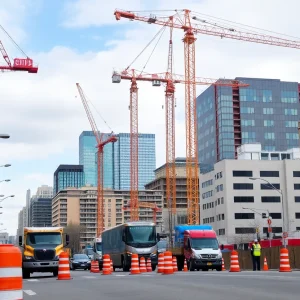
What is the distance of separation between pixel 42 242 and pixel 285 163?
10136 centimetres

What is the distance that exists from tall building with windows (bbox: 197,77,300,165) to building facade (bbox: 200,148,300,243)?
38396 mm

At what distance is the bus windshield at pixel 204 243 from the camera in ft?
135

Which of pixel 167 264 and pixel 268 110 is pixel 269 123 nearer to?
pixel 268 110

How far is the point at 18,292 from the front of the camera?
8.84 metres

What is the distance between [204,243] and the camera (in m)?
41.4

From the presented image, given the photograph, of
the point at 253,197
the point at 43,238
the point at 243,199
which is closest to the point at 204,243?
the point at 43,238

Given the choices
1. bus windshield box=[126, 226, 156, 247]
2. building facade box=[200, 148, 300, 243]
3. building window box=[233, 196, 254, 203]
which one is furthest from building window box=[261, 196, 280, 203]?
bus windshield box=[126, 226, 156, 247]

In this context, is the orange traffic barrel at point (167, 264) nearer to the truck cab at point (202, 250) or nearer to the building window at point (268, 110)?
the truck cab at point (202, 250)

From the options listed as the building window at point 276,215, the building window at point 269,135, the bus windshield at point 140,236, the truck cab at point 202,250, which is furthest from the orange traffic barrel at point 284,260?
the building window at point 269,135

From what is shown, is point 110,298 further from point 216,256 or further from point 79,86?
point 79,86

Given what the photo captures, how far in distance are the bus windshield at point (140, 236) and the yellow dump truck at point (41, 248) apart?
9354 mm

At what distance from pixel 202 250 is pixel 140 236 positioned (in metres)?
5.13

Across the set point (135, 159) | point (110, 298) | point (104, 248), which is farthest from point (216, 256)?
→ point (135, 159)

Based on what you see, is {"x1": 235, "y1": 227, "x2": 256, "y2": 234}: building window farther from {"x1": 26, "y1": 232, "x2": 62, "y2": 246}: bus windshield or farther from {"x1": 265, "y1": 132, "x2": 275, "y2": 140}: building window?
{"x1": 26, "y1": 232, "x2": 62, "y2": 246}: bus windshield
